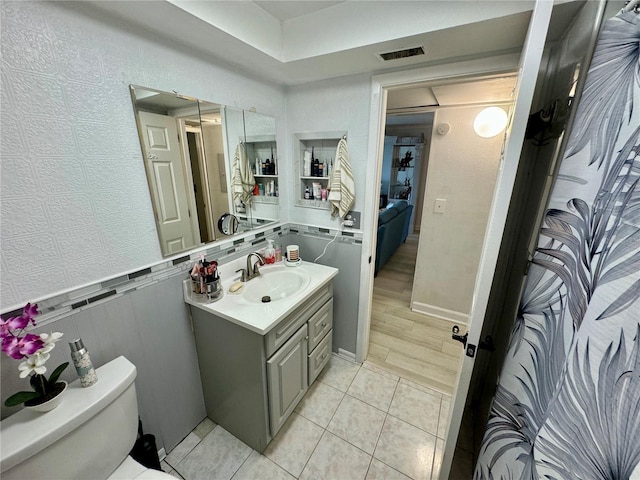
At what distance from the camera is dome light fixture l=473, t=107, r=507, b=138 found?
1854mm

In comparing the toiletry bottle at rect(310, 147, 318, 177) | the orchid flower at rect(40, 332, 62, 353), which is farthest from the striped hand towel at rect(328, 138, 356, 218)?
the orchid flower at rect(40, 332, 62, 353)

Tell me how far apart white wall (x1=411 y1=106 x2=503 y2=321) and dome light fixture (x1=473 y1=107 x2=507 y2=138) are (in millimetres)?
209

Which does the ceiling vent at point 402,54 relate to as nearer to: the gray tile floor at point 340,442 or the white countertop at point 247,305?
the white countertop at point 247,305

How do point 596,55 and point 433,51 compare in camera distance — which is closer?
point 596,55

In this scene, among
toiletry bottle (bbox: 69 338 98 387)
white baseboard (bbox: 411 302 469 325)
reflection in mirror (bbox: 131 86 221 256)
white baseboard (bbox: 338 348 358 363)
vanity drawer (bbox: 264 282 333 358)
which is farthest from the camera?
white baseboard (bbox: 411 302 469 325)

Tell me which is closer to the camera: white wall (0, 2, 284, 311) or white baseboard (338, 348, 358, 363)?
white wall (0, 2, 284, 311)

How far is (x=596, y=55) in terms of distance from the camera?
1.97 feet

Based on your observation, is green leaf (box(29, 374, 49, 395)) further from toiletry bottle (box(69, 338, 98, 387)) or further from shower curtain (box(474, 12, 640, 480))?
shower curtain (box(474, 12, 640, 480))

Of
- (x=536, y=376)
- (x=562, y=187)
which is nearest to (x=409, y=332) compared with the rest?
(x=536, y=376)

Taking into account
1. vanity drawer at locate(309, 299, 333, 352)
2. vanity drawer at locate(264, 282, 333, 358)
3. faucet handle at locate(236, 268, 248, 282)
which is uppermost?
faucet handle at locate(236, 268, 248, 282)

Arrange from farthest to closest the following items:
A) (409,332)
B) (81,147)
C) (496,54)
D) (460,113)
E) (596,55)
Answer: (409,332) → (460,113) → (496,54) → (81,147) → (596,55)

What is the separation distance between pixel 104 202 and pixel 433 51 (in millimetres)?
1620

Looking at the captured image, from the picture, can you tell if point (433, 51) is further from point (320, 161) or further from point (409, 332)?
point (409, 332)

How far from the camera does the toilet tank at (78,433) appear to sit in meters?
0.74
